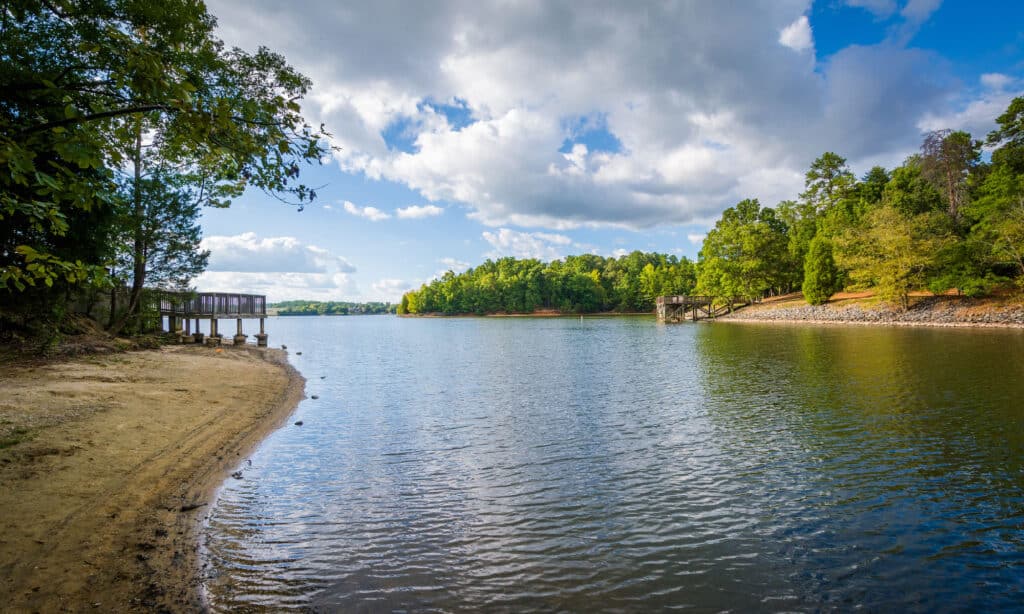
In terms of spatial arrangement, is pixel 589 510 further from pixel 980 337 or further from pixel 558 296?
pixel 558 296

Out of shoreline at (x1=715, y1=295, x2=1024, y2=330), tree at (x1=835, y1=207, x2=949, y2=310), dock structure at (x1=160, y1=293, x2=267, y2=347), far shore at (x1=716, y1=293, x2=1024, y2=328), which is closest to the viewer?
dock structure at (x1=160, y1=293, x2=267, y2=347)

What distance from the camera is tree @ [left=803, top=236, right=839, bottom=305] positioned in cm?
6306

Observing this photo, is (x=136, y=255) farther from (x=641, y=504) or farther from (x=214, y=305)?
(x=641, y=504)

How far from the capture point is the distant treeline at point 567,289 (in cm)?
12550

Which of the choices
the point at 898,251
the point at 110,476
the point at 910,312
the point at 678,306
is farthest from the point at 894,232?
the point at 110,476

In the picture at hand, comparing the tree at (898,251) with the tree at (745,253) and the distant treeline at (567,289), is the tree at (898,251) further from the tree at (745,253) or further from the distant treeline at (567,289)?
the distant treeline at (567,289)

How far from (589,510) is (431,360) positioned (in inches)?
988

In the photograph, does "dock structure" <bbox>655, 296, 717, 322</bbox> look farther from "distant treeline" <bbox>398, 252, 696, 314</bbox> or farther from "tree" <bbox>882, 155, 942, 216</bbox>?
"distant treeline" <bbox>398, 252, 696, 314</bbox>

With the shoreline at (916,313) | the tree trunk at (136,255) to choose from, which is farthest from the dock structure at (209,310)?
the shoreline at (916,313)

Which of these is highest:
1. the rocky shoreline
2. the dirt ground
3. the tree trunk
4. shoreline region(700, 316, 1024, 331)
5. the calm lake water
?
the tree trunk

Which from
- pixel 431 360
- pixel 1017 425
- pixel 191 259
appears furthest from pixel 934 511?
pixel 191 259

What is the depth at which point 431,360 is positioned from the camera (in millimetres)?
32312

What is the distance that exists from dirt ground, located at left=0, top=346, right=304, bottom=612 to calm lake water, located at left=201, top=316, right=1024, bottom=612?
0.66m

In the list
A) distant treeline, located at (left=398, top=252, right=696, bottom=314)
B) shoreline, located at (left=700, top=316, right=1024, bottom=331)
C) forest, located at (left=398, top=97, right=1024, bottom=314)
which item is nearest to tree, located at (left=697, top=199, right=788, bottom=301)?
forest, located at (left=398, top=97, right=1024, bottom=314)
